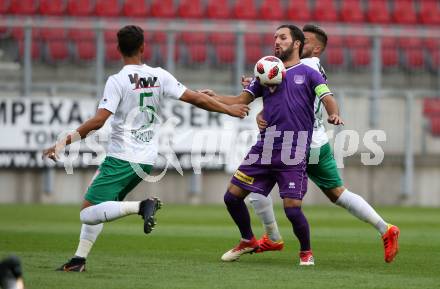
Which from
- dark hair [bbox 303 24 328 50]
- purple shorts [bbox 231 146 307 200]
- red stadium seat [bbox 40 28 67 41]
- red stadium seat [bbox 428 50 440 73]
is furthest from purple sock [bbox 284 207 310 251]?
red stadium seat [bbox 428 50 440 73]

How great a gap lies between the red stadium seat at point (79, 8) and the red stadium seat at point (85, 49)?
2400 millimetres

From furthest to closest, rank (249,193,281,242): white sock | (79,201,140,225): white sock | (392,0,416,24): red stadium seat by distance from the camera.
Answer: (392,0,416,24): red stadium seat → (249,193,281,242): white sock → (79,201,140,225): white sock

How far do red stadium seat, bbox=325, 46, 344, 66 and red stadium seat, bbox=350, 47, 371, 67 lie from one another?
0.25 meters

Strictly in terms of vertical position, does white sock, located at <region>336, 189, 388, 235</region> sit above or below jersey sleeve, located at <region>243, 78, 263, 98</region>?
below

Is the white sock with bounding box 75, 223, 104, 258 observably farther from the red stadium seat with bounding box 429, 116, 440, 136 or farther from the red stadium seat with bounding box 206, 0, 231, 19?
the red stadium seat with bounding box 206, 0, 231, 19

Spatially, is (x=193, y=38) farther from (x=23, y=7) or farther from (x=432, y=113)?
(x=432, y=113)

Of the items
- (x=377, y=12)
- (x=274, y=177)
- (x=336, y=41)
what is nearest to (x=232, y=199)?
(x=274, y=177)

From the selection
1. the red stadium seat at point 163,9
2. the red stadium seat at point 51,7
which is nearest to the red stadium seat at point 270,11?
the red stadium seat at point 163,9

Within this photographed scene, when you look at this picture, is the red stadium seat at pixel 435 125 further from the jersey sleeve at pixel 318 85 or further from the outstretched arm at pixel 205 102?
the outstretched arm at pixel 205 102

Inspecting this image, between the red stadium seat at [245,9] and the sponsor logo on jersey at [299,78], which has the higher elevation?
the red stadium seat at [245,9]

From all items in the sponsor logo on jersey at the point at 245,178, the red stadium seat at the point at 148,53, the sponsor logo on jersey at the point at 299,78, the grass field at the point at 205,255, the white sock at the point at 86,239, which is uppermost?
the red stadium seat at the point at 148,53

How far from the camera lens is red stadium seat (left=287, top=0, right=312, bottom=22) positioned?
22.8m

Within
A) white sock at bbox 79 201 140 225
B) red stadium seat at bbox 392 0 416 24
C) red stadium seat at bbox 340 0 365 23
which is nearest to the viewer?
white sock at bbox 79 201 140 225

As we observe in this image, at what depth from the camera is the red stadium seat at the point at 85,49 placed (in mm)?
19578
